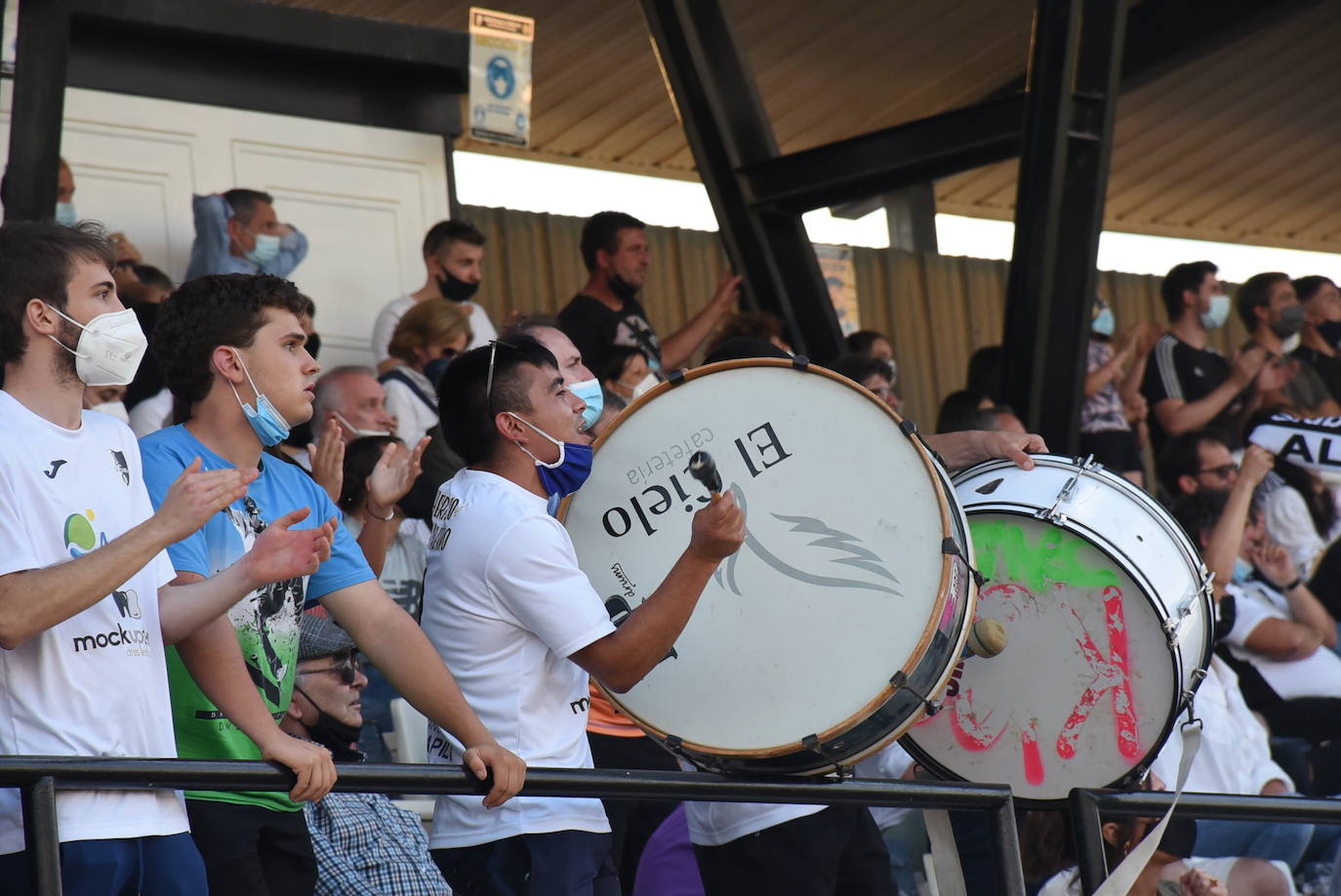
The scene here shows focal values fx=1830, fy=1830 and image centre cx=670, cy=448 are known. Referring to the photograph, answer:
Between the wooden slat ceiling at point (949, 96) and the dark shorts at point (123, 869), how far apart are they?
8453mm

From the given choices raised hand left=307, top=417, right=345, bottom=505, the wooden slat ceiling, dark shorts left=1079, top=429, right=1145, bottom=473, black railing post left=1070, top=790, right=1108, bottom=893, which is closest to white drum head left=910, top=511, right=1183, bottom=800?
black railing post left=1070, top=790, right=1108, bottom=893

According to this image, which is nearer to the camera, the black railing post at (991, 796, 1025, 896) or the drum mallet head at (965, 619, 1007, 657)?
the black railing post at (991, 796, 1025, 896)

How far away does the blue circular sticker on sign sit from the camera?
787 centimetres

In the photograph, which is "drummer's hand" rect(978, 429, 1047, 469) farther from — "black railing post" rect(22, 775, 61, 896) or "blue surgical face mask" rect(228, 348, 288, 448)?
"black railing post" rect(22, 775, 61, 896)

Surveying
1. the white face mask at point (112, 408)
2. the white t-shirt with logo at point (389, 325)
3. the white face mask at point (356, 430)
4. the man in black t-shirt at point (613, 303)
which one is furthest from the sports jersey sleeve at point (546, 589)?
the white t-shirt with logo at point (389, 325)

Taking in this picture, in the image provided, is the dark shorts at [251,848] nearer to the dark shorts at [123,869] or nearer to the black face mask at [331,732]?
the dark shorts at [123,869]

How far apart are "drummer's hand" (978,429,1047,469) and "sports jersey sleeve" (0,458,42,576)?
2.09 meters

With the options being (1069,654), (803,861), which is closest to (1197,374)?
(1069,654)

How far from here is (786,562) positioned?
3395 millimetres

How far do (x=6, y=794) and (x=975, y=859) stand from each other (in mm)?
2668

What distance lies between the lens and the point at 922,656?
321 centimetres

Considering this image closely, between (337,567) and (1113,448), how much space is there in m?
5.65

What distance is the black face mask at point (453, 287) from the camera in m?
6.97

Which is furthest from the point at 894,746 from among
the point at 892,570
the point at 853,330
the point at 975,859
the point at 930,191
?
the point at 930,191
